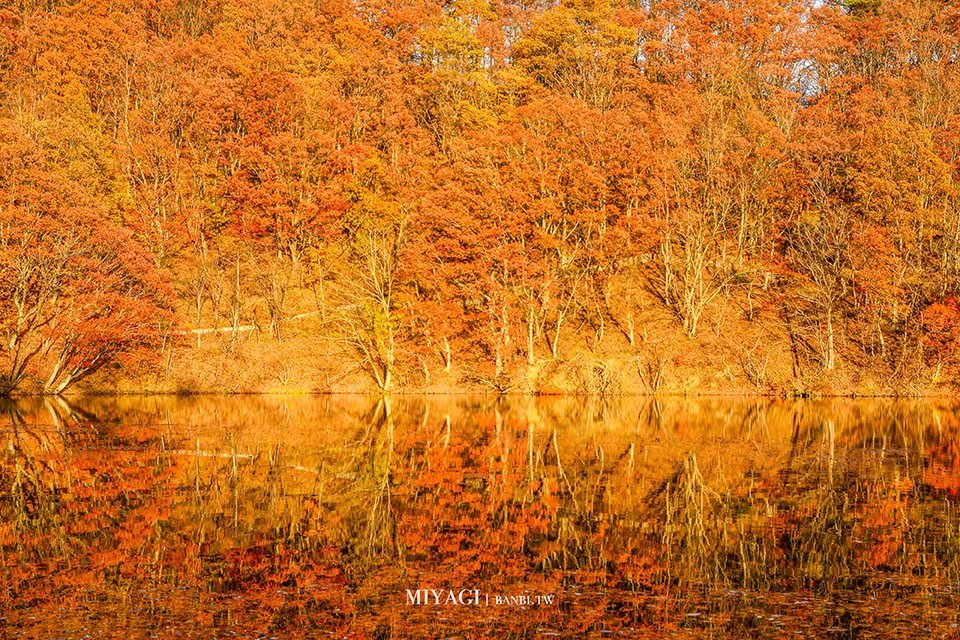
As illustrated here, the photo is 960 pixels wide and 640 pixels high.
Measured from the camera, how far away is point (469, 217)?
174 ft

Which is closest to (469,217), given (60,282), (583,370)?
(583,370)

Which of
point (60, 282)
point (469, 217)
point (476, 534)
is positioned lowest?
point (476, 534)

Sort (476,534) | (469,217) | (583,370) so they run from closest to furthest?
(476,534) < (583,370) < (469,217)

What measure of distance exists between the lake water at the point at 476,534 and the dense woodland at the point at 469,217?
19.9 m

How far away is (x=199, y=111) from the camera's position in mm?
61312

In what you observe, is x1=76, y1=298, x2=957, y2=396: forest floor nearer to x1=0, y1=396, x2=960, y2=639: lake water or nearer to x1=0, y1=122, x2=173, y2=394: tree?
x1=0, y1=122, x2=173, y2=394: tree

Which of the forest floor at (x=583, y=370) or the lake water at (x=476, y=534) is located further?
the forest floor at (x=583, y=370)

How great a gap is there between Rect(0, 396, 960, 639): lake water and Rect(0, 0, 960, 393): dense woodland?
784 inches

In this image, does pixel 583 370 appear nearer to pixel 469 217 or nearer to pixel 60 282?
pixel 469 217

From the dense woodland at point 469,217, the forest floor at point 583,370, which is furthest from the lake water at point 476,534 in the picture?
the dense woodland at point 469,217

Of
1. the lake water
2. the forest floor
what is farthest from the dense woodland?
the lake water

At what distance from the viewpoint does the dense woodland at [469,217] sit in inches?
2005

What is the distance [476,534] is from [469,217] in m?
37.7

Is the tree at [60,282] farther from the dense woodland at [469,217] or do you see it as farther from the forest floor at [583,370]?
the forest floor at [583,370]
